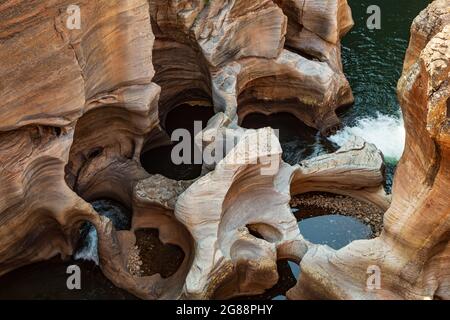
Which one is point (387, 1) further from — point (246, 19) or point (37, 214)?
point (37, 214)

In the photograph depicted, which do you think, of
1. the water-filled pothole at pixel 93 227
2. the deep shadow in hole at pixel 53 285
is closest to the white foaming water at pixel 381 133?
the water-filled pothole at pixel 93 227

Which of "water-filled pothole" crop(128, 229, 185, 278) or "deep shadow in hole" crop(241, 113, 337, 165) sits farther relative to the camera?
"deep shadow in hole" crop(241, 113, 337, 165)

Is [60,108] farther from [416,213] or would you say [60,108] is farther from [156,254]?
[416,213]

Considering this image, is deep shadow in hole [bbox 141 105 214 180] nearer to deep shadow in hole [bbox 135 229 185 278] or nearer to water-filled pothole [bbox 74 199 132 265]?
water-filled pothole [bbox 74 199 132 265]

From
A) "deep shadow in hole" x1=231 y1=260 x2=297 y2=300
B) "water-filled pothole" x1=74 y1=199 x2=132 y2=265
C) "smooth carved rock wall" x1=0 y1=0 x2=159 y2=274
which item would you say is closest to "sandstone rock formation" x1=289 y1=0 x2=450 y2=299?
"deep shadow in hole" x1=231 y1=260 x2=297 y2=300
